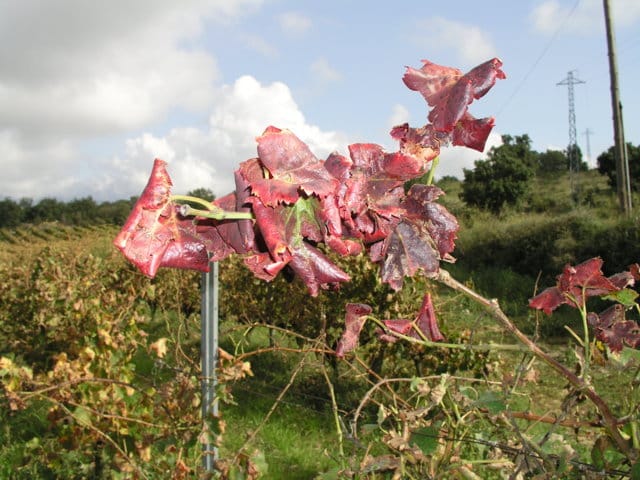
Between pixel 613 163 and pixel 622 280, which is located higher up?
pixel 613 163

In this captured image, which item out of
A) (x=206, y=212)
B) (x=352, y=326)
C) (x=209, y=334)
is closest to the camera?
(x=206, y=212)

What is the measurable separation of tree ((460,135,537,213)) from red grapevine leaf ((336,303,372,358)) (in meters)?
24.2

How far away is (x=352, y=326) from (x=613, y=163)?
88.6 feet

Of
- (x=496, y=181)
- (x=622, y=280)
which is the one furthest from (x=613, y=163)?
(x=622, y=280)

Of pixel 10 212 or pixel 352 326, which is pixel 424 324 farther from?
pixel 10 212

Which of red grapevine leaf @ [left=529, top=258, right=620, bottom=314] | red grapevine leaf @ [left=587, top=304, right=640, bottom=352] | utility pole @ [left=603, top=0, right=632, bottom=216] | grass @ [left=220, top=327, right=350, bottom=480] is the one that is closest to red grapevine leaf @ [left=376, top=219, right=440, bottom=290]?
red grapevine leaf @ [left=529, top=258, right=620, bottom=314]

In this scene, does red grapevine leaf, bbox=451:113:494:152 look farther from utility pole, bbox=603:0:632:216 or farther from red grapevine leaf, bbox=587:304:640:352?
utility pole, bbox=603:0:632:216

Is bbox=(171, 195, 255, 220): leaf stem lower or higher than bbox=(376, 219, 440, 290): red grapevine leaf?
higher

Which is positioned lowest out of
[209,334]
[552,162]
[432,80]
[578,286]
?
[209,334]

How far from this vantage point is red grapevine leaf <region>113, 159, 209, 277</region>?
47 centimetres

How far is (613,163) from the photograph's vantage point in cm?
2430

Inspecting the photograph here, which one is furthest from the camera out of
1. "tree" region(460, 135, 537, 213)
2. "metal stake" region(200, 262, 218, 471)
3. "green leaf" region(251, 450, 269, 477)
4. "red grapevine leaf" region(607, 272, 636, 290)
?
"tree" region(460, 135, 537, 213)

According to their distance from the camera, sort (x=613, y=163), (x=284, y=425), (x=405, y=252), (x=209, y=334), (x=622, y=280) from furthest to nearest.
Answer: (x=613, y=163)
(x=284, y=425)
(x=209, y=334)
(x=622, y=280)
(x=405, y=252)

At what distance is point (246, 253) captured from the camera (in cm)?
54
